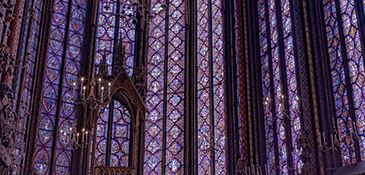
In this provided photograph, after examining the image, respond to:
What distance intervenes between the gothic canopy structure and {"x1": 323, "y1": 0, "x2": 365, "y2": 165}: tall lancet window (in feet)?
0.10

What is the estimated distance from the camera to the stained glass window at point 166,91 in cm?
1762

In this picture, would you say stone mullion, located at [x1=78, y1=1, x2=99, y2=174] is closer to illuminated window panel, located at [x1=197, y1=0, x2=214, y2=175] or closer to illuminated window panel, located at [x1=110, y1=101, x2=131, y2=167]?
illuminated window panel, located at [x1=110, y1=101, x2=131, y2=167]

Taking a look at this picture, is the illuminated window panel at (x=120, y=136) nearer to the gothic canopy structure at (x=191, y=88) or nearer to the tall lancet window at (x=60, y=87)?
the gothic canopy structure at (x=191, y=88)

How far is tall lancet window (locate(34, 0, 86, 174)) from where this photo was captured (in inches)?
643

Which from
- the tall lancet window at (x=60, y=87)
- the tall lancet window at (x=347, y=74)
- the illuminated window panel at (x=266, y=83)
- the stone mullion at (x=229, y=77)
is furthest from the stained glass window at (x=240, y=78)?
the tall lancet window at (x=60, y=87)

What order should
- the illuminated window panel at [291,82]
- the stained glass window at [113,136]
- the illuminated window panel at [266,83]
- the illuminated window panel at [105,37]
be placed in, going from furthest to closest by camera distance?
the illuminated window panel at [105,37], the stained glass window at [113,136], the illuminated window panel at [266,83], the illuminated window panel at [291,82]

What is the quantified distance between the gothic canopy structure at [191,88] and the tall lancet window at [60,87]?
4 cm

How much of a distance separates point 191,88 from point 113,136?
3.64m

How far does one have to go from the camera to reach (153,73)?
62.3 feet

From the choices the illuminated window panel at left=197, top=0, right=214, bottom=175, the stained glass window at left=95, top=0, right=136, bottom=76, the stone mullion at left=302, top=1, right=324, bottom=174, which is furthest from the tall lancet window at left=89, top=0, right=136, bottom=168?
the stone mullion at left=302, top=1, right=324, bottom=174

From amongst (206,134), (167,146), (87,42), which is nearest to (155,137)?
(167,146)

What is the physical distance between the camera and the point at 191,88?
1831cm

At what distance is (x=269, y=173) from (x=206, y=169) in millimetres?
4012

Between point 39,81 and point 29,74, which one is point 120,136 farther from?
point 29,74
